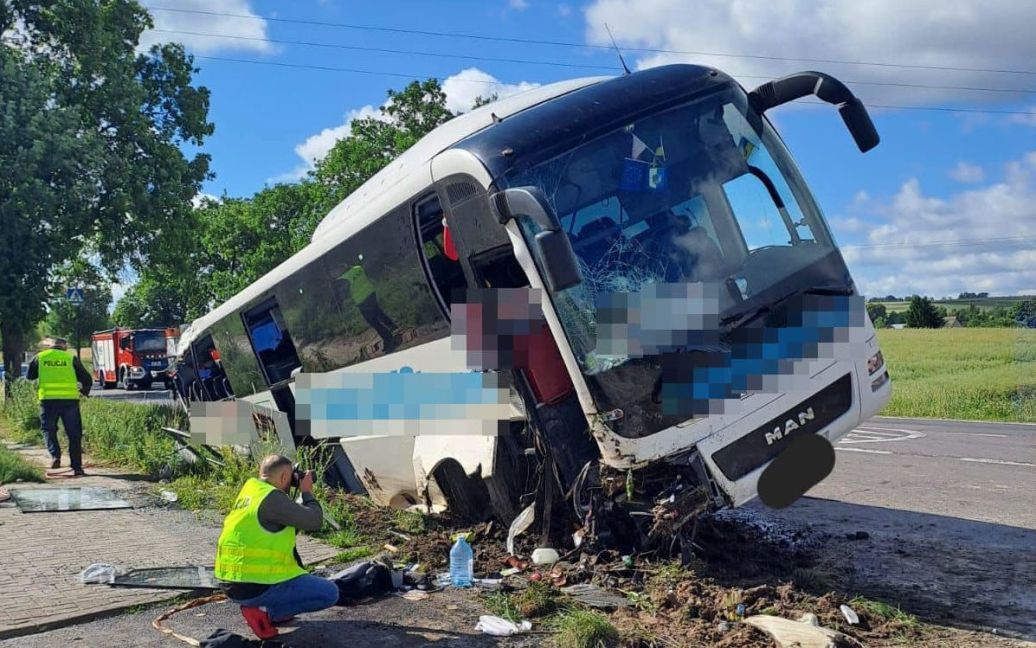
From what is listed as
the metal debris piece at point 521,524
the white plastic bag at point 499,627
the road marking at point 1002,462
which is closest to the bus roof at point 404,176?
the metal debris piece at point 521,524

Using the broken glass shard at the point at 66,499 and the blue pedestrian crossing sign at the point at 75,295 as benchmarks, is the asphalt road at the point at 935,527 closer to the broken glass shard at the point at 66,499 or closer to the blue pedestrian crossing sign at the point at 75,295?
the broken glass shard at the point at 66,499

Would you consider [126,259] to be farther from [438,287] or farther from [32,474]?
[438,287]

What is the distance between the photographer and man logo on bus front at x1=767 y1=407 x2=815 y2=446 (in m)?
5.81

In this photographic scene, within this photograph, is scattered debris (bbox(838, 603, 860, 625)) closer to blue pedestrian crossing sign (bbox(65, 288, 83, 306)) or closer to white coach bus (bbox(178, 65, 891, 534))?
white coach bus (bbox(178, 65, 891, 534))

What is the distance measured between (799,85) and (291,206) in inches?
1580

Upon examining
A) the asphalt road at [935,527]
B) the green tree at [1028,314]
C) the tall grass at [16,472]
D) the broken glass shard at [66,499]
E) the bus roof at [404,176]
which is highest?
the bus roof at [404,176]

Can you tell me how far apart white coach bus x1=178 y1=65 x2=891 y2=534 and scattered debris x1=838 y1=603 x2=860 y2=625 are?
892 mm

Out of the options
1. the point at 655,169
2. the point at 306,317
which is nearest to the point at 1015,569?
the point at 655,169

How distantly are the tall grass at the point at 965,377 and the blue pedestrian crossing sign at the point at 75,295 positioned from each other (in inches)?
712

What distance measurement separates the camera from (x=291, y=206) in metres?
44.4

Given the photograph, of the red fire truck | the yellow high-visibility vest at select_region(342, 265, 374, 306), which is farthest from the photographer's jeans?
the red fire truck

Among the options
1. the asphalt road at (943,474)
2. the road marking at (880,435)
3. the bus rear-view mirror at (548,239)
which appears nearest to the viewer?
the bus rear-view mirror at (548,239)

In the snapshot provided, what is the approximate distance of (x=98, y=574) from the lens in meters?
6.27

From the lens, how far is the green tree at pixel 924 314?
5646 centimetres
